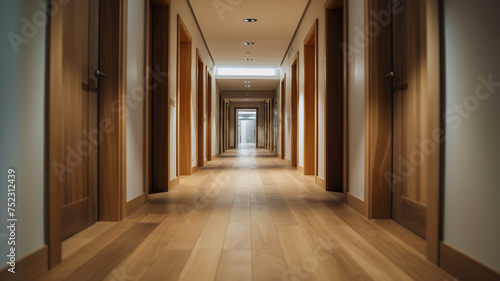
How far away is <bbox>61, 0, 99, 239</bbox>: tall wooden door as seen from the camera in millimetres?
2354

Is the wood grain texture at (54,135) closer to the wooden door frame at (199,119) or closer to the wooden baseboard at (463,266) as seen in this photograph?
Result: the wooden baseboard at (463,266)

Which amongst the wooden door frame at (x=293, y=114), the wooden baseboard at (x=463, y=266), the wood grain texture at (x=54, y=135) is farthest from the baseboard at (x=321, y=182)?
the wood grain texture at (x=54, y=135)

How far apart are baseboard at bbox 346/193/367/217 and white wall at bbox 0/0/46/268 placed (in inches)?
88.0

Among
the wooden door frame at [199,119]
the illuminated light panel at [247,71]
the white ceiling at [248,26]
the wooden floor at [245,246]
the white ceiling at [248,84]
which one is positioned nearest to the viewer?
the wooden floor at [245,246]

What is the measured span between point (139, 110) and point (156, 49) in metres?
1.10

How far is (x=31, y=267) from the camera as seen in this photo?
159 cm

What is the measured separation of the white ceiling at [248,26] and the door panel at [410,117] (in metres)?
3.30

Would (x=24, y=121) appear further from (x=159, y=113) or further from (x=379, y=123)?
(x=159, y=113)

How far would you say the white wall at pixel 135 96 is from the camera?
308 centimetres

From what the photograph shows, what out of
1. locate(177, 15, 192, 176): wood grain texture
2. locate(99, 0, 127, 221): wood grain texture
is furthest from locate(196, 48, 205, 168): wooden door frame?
locate(99, 0, 127, 221): wood grain texture

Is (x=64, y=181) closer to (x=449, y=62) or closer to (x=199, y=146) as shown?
(x=449, y=62)

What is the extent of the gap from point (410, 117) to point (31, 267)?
7.62ft

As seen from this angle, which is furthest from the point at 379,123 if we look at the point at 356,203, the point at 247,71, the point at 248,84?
the point at 248,84

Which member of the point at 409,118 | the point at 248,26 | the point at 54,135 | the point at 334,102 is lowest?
the point at 54,135
